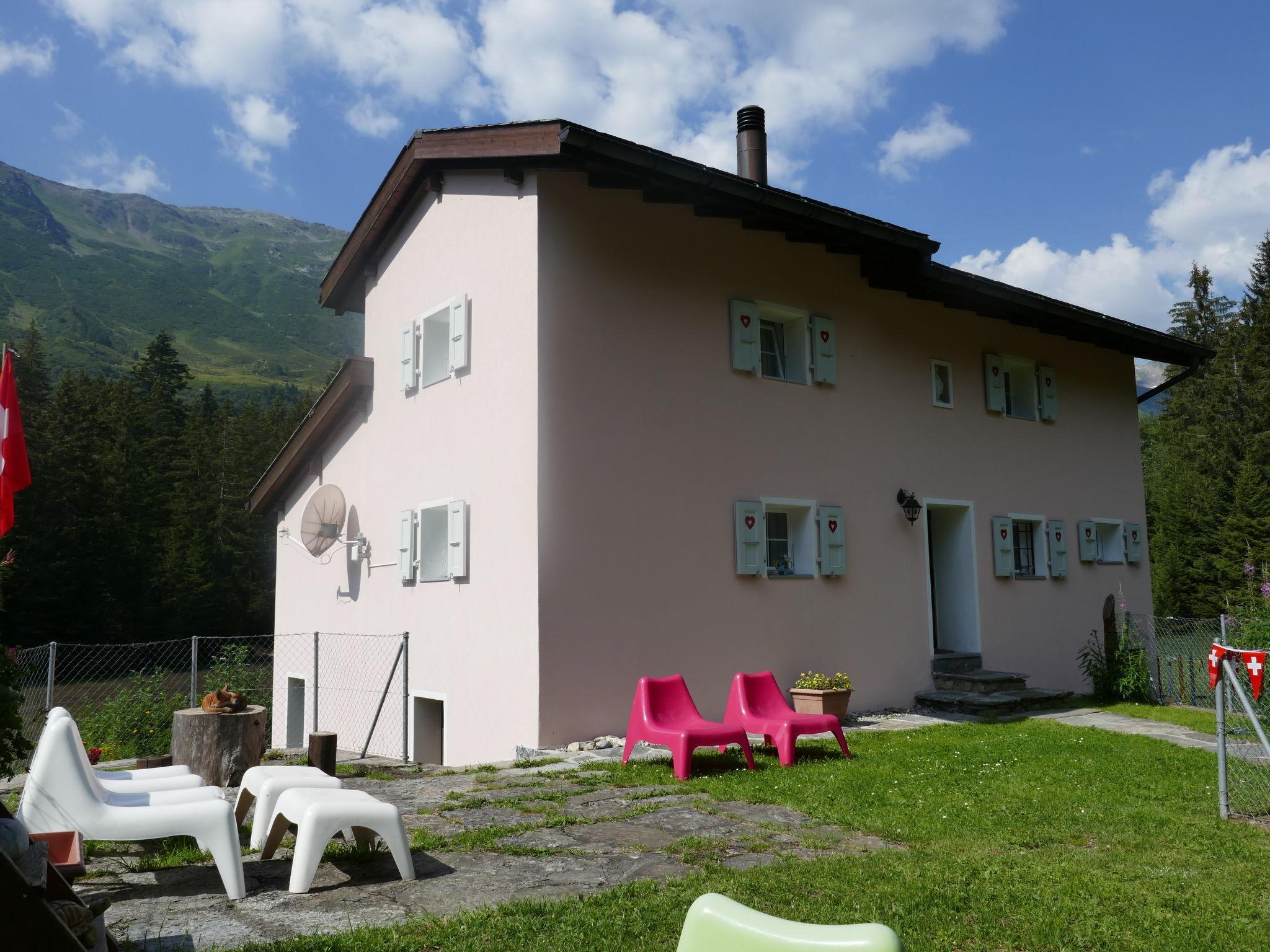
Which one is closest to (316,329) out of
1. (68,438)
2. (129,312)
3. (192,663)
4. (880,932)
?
(129,312)

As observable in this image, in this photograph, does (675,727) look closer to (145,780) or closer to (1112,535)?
(145,780)

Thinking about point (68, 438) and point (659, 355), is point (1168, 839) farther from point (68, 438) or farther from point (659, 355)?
point (68, 438)

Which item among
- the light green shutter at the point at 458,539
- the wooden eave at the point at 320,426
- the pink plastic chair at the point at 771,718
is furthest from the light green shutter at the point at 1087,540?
the wooden eave at the point at 320,426

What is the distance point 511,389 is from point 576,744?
11.4ft

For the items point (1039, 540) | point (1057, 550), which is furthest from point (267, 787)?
point (1057, 550)

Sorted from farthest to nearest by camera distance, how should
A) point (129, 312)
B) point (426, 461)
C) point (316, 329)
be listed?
1. point (316, 329)
2. point (129, 312)
3. point (426, 461)

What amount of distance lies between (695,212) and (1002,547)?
643 centimetres

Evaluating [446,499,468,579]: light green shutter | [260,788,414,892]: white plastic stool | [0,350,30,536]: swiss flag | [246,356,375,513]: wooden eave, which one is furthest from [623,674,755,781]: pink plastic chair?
[246,356,375,513]: wooden eave

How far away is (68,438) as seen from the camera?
35.6 meters

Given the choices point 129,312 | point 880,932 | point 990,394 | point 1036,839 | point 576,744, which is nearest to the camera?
point 880,932

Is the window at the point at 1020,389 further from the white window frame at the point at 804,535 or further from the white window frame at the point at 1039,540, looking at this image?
the white window frame at the point at 804,535

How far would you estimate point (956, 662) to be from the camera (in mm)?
12094

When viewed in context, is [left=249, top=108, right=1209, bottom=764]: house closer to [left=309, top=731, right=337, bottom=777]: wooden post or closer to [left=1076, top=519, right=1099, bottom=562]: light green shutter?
[left=1076, top=519, right=1099, bottom=562]: light green shutter

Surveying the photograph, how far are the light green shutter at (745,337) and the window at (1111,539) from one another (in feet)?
24.5
